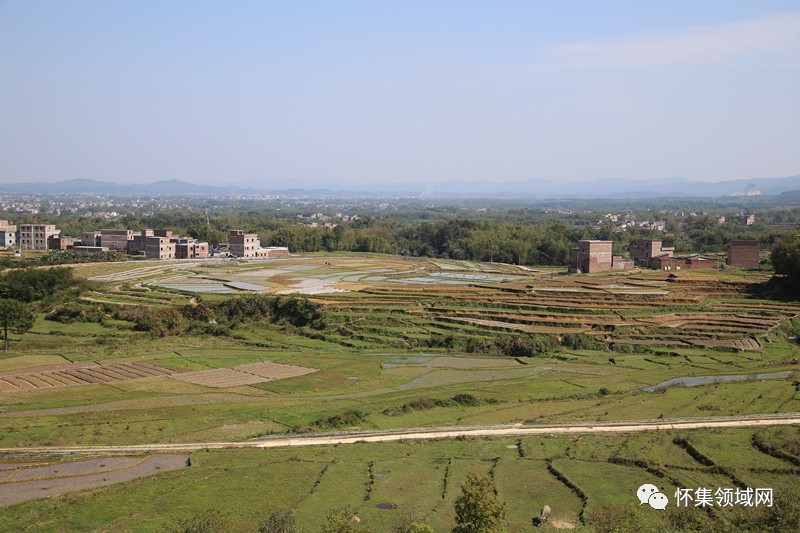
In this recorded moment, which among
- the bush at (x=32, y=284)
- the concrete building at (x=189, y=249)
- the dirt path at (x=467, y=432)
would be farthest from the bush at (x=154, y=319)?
the concrete building at (x=189, y=249)

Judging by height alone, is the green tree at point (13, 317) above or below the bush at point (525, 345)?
above

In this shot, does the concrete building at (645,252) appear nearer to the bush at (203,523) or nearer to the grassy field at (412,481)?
the grassy field at (412,481)

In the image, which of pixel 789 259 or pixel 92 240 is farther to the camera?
pixel 92 240

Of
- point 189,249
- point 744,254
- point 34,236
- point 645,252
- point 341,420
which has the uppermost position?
point 34,236

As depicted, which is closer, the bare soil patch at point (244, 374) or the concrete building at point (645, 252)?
the bare soil patch at point (244, 374)

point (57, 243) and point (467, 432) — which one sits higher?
point (57, 243)

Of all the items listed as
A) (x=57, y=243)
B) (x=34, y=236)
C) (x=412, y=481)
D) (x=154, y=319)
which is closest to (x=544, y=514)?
(x=412, y=481)

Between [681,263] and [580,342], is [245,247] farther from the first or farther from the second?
[580,342]
